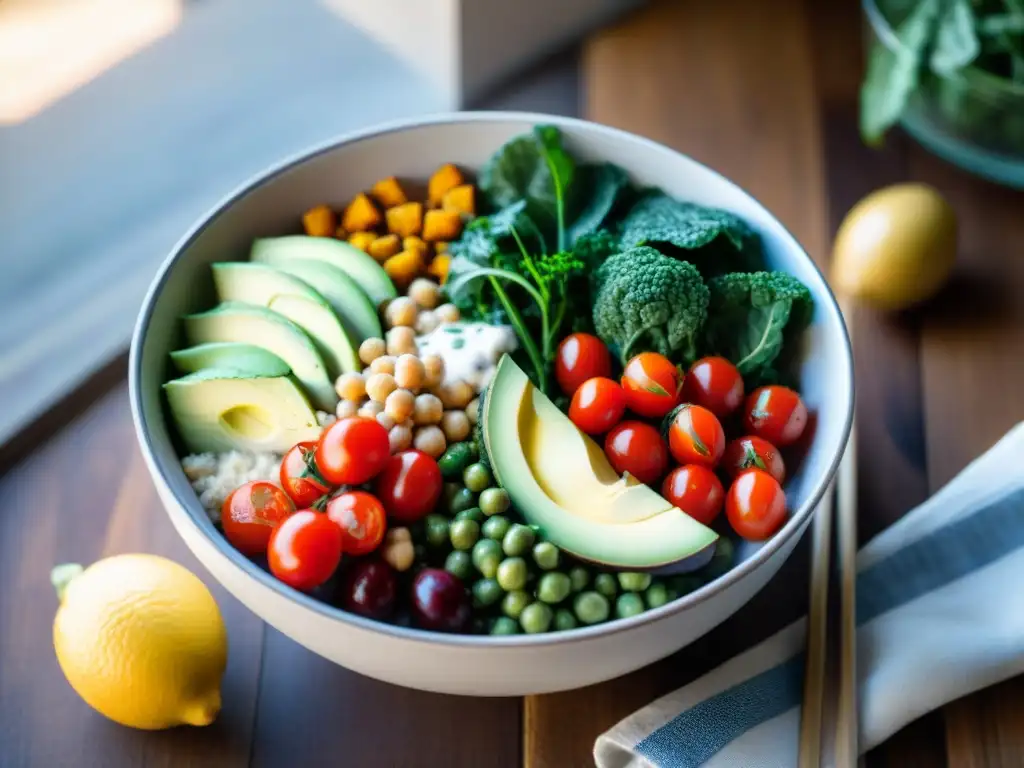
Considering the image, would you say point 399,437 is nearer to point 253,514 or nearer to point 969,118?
point 253,514

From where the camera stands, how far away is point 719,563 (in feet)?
3.85

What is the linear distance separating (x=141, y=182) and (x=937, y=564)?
1275 millimetres

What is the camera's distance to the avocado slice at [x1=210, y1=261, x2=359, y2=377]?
4.34 feet

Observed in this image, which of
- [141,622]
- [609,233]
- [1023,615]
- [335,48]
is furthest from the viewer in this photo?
[335,48]

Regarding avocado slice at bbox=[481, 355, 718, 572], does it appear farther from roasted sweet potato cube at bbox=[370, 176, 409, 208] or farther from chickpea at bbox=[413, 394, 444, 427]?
roasted sweet potato cube at bbox=[370, 176, 409, 208]

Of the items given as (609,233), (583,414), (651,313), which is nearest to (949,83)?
(609,233)

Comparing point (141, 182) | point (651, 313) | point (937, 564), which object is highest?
point (651, 313)

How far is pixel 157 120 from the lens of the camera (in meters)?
1.75

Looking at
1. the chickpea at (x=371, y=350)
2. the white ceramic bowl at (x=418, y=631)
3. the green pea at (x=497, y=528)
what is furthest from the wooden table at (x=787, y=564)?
the chickpea at (x=371, y=350)

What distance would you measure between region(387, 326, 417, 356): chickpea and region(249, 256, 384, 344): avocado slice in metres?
0.03

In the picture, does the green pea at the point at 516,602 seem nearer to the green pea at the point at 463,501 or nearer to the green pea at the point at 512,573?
the green pea at the point at 512,573

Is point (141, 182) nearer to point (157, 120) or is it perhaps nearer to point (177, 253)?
point (157, 120)

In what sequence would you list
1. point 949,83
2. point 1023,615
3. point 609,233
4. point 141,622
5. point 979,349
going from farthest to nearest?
point 949,83 < point 979,349 < point 609,233 < point 1023,615 < point 141,622

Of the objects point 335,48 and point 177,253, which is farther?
point 335,48
